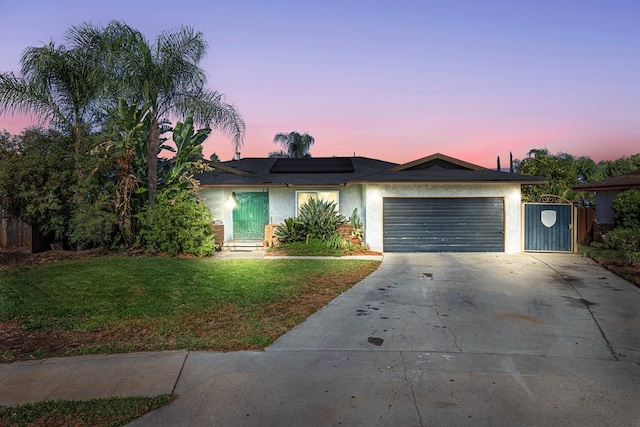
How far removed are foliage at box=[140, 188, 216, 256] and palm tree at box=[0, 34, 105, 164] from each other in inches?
121

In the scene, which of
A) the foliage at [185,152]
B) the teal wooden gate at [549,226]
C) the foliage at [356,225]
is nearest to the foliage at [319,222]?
the foliage at [356,225]

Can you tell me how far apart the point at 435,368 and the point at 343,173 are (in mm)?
15213

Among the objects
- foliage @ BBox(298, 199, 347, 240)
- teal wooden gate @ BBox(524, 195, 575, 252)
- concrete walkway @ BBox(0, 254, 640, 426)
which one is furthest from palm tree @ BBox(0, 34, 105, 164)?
teal wooden gate @ BBox(524, 195, 575, 252)

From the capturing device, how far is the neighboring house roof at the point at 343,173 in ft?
46.9

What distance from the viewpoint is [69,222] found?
504 inches

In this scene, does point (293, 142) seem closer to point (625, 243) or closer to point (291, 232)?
point (291, 232)

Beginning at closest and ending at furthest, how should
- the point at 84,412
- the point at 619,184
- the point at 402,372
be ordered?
1. the point at 84,412
2. the point at 402,372
3. the point at 619,184

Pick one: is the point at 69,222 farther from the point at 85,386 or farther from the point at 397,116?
the point at 397,116

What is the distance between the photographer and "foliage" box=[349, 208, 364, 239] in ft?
50.4

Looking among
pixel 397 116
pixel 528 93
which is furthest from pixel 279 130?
pixel 528 93

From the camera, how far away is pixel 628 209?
46.8 feet

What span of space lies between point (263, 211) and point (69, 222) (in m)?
7.13

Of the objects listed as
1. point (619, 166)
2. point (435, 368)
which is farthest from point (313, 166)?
point (619, 166)

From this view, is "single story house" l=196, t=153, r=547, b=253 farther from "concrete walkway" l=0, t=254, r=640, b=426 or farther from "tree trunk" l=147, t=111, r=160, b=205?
"concrete walkway" l=0, t=254, r=640, b=426
